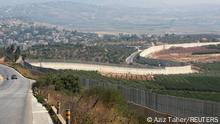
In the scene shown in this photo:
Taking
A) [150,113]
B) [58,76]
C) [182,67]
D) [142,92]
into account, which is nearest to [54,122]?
[150,113]

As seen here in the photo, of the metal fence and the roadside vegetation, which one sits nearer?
the roadside vegetation

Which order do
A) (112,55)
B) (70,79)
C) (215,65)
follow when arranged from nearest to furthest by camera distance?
(70,79), (215,65), (112,55)

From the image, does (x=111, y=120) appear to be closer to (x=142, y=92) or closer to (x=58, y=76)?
(x=142, y=92)

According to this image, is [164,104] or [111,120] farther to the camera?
[164,104]

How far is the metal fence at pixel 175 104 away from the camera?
20.9m

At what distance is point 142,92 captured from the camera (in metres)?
30.7

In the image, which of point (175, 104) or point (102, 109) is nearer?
point (102, 109)

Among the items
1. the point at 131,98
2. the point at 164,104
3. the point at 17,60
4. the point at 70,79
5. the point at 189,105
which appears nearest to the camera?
the point at 189,105

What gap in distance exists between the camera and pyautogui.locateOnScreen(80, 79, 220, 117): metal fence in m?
20.9

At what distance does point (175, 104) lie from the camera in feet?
83.4

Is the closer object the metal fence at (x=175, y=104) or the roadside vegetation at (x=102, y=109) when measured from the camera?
the roadside vegetation at (x=102, y=109)

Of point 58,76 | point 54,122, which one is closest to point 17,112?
point 54,122

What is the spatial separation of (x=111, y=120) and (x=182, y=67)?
87125 millimetres

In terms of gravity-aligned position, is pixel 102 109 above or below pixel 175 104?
above
